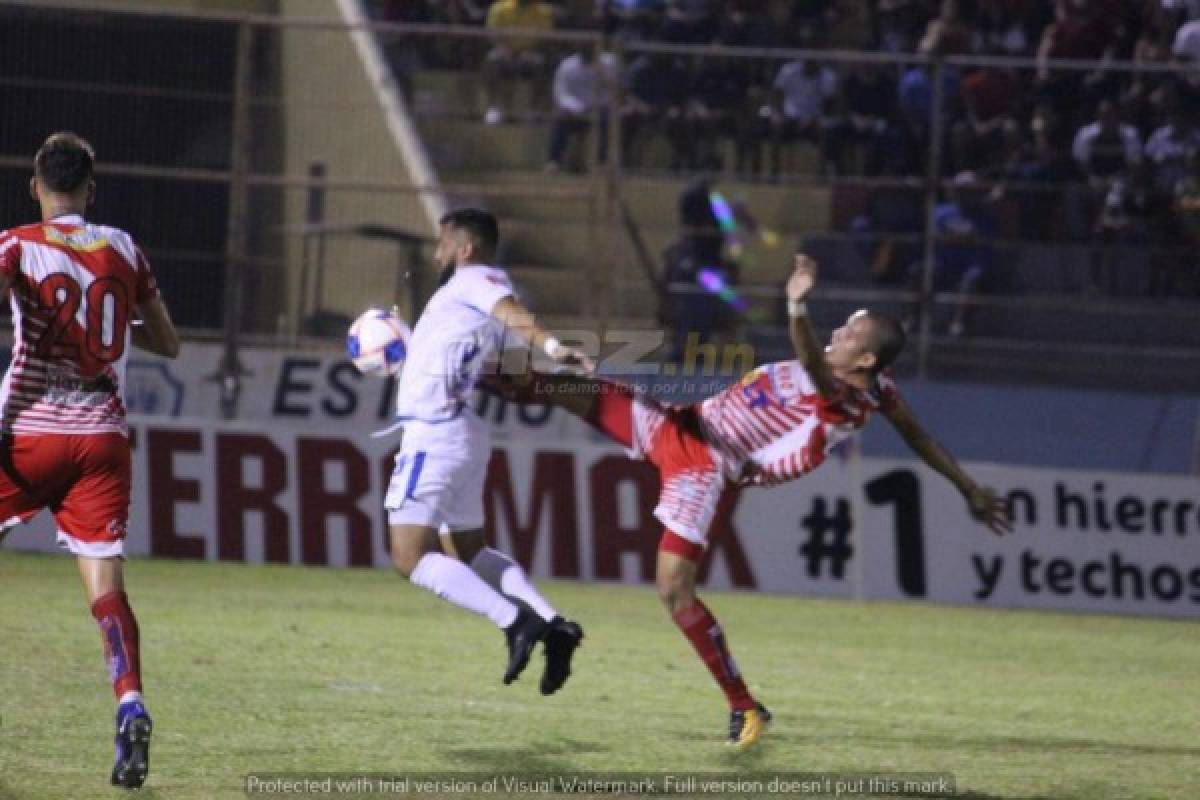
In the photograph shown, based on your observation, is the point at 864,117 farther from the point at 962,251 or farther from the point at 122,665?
the point at 122,665

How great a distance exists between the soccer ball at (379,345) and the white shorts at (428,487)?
70 cm

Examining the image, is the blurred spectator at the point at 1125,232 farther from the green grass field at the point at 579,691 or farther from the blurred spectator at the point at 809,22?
the blurred spectator at the point at 809,22

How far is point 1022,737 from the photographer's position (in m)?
10.3

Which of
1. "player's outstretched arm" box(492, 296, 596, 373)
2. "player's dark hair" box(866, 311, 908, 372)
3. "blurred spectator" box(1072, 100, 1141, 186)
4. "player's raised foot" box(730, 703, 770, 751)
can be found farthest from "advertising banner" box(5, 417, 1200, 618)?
"player's outstretched arm" box(492, 296, 596, 373)

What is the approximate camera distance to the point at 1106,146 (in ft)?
66.9

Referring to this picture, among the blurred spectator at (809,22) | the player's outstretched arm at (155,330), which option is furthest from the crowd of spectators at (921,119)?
the player's outstretched arm at (155,330)

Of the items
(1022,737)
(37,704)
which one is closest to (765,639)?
(1022,737)

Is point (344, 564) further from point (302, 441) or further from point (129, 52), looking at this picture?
point (129, 52)

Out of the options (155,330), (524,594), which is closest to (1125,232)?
(524,594)

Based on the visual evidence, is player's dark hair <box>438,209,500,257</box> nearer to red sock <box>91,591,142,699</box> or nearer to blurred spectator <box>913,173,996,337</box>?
red sock <box>91,591,142,699</box>

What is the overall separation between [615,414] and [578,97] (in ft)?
33.7

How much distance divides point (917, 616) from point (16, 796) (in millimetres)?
10087

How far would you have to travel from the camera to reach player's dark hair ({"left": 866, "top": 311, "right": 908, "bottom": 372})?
9.27 metres

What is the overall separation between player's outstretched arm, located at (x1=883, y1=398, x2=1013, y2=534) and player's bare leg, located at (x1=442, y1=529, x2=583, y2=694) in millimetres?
1737
